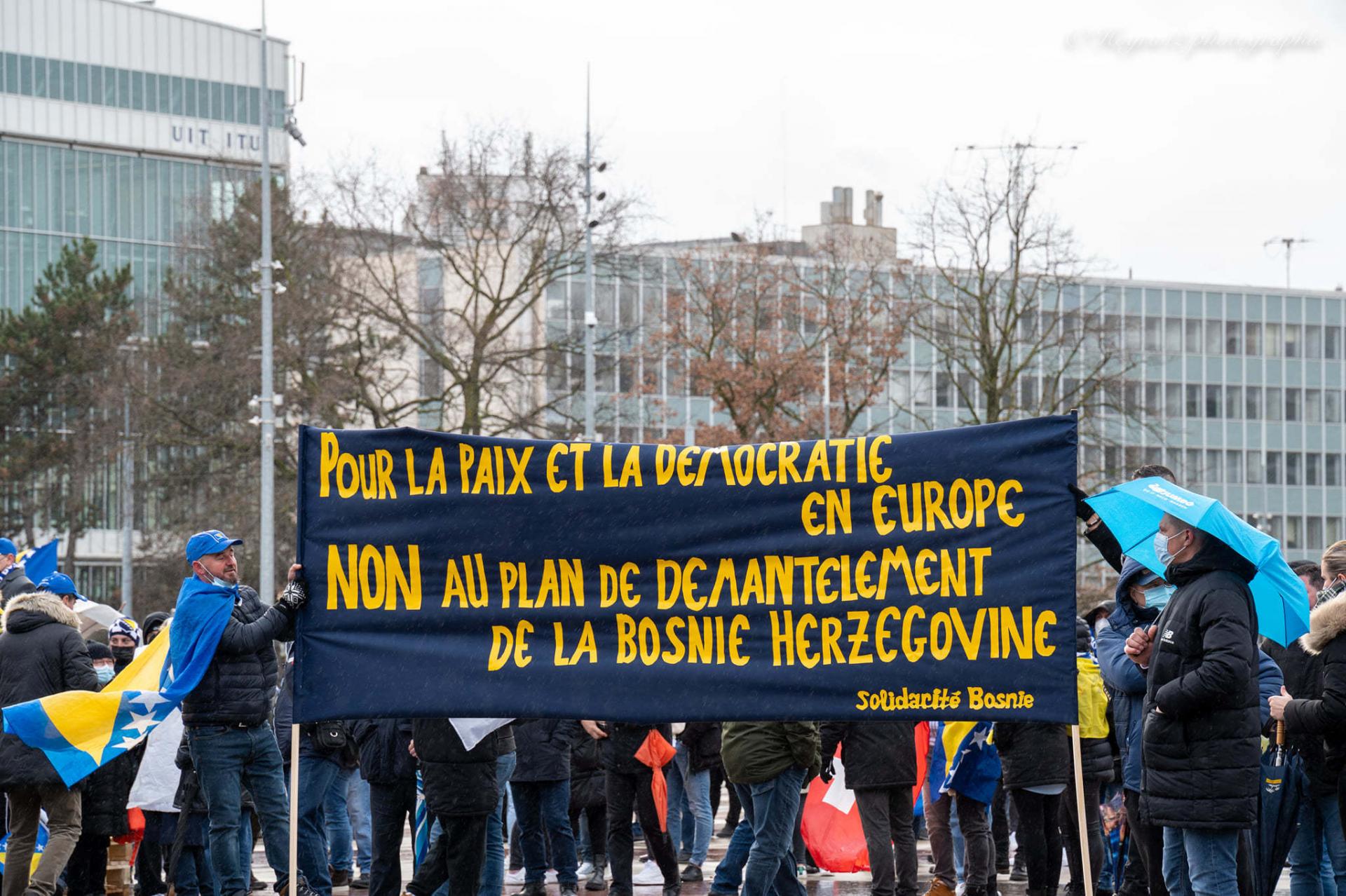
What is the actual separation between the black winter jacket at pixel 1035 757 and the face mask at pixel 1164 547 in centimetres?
311

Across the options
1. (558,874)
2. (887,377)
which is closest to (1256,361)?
(887,377)

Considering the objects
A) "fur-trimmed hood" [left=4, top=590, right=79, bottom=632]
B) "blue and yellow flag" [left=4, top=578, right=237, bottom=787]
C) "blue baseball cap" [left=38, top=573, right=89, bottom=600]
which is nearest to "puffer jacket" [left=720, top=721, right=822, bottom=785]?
"blue and yellow flag" [left=4, top=578, right=237, bottom=787]

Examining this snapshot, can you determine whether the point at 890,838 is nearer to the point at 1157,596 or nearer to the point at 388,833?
the point at 1157,596

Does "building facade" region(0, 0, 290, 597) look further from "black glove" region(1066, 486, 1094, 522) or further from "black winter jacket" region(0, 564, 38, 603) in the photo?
"black glove" region(1066, 486, 1094, 522)

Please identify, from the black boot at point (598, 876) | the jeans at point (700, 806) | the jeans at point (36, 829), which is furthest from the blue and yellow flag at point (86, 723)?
the jeans at point (700, 806)

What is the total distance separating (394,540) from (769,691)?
1.79m

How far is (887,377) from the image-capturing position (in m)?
44.8

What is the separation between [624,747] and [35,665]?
3.37 metres

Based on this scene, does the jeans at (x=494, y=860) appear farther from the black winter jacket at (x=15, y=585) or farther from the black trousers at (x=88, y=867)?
the black winter jacket at (x=15, y=585)

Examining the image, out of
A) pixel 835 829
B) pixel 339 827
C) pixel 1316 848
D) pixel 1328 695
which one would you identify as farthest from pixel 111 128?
pixel 1328 695

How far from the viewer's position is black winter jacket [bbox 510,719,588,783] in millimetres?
11938

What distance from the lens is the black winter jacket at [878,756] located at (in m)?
10.6

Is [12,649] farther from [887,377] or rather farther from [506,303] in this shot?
[887,377]

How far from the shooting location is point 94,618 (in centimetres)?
1399
